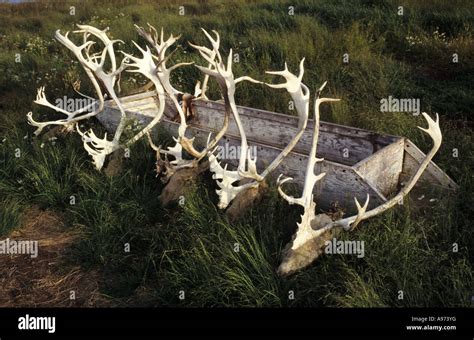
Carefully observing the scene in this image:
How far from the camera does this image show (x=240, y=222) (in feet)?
12.8

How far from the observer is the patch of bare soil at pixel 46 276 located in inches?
153
